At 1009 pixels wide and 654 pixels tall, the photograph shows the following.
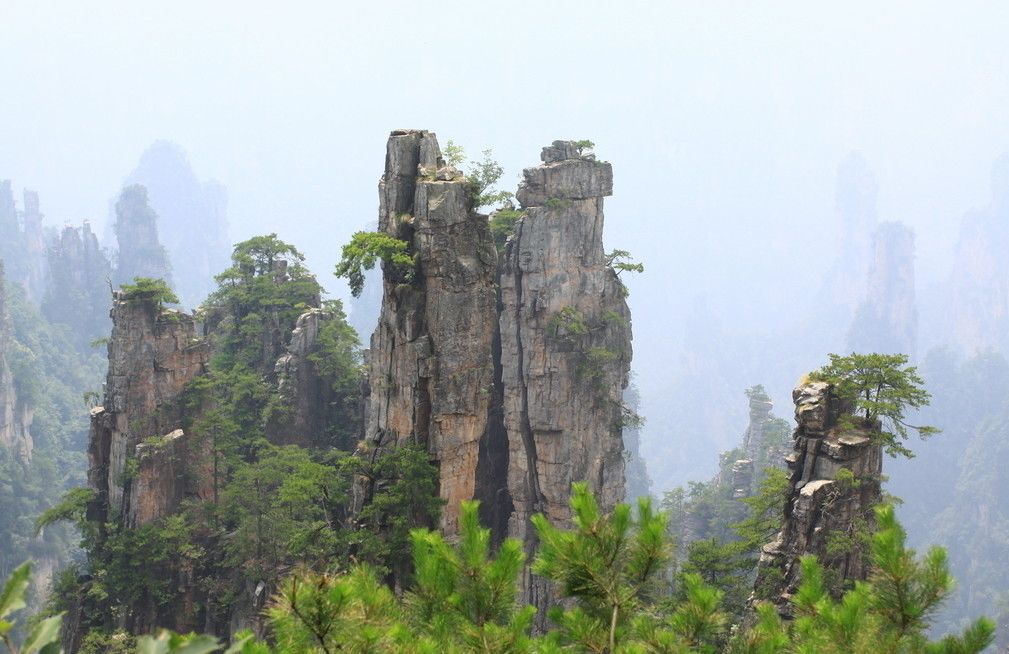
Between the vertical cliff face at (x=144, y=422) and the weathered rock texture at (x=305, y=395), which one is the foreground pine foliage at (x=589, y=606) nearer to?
the vertical cliff face at (x=144, y=422)

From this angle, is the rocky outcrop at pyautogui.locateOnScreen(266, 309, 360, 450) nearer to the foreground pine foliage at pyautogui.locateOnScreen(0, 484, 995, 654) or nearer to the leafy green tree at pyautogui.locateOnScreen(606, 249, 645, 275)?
the leafy green tree at pyautogui.locateOnScreen(606, 249, 645, 275)

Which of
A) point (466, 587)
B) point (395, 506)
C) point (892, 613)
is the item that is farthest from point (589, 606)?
point (395, 506)

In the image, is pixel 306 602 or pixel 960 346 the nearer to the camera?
pixel 306 602

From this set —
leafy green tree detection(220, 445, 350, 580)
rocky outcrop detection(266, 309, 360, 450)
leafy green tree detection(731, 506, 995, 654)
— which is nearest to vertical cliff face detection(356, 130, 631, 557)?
leafy green tree detection(220, 445, 350, 580)

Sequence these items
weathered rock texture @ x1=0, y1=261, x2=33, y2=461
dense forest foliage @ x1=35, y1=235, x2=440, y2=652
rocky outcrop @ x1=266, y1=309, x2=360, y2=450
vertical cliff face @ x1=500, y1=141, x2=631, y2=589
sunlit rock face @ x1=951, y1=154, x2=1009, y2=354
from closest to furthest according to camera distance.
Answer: dense forest foliage @ x1=35, y1=235, x2=440, y2=652 < vertical cliff face @ x1=500, y1=141, x2=631, y2=589 < rocky outcrop @ x1=266, y1=309, x2=360, y2=450 < weathered rock texture @ x1=0, y1=261, x2=33, y2=461 < sunlit rock face @ x1=951, y1=154, x2=1009, y2=354

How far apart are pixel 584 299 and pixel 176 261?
115755 millimetres

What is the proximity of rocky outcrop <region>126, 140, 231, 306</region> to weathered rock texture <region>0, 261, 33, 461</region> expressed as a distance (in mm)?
81246

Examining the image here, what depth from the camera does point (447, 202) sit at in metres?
21.4

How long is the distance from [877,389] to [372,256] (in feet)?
35.1

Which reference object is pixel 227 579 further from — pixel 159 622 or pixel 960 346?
pixel 960 346

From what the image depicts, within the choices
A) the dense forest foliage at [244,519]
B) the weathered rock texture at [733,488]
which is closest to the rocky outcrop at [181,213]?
the weathered rock texture at [733,488]

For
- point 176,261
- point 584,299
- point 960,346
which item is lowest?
point 584,299

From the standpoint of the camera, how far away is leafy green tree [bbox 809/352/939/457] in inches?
722

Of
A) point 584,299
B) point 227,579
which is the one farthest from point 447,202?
point 227,579
